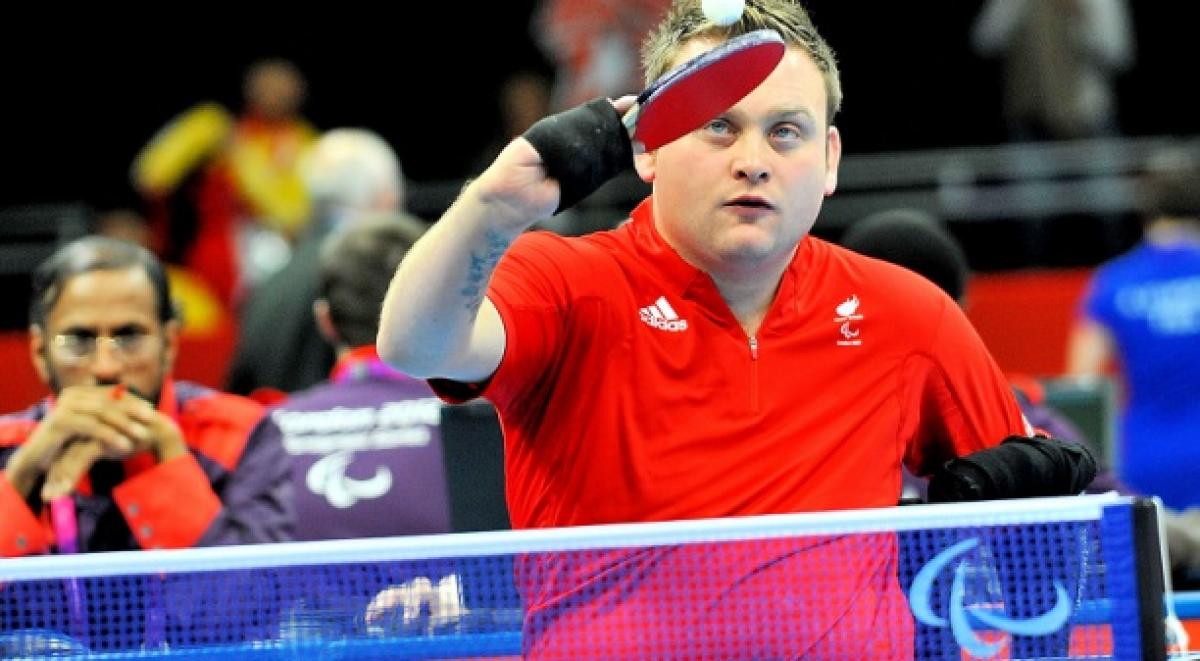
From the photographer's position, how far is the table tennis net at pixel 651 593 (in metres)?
2.38

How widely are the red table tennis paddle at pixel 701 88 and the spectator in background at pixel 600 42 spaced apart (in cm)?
781

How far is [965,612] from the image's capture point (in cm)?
250

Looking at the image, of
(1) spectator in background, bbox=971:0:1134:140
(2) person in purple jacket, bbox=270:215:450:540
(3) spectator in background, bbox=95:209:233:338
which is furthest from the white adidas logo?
(1) spectator in background, bbox=971:0:1134:140

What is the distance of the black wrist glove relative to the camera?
2.36 metres

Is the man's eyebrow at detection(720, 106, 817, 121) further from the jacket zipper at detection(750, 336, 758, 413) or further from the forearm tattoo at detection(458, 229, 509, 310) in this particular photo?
the forearm tattoo at detection(458, 229, 509, 310)

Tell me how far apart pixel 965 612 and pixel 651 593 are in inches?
16.4

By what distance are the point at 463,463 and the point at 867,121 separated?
26.3 ft

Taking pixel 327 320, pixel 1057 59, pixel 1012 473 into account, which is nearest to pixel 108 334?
pixel 327 320

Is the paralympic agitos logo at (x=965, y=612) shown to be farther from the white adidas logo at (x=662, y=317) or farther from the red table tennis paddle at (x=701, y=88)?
the red table tennis paddle at (x=701, y=88)

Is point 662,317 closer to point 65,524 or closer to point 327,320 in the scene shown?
point 65,524

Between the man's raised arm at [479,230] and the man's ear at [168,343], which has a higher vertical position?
the man's ear at [168,343]

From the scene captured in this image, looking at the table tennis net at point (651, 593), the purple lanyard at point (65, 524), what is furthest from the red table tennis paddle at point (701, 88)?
the purple lanyard at point (65, 524)

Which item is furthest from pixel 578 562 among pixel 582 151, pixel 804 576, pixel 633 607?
pixel 582 151

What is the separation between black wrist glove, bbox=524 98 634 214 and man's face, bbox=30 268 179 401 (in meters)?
1.88
